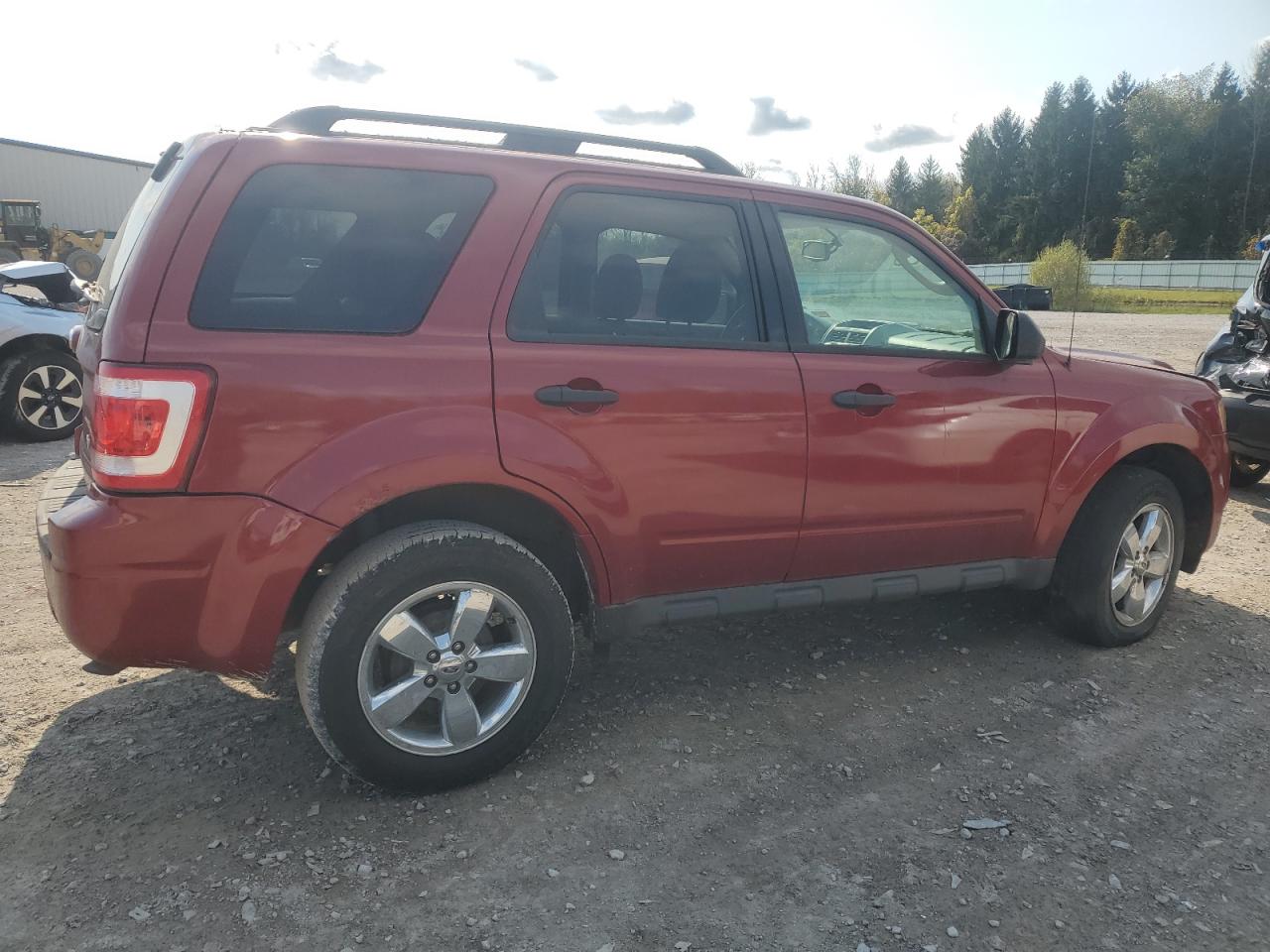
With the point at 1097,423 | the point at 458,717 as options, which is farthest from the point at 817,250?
the point at 458,717

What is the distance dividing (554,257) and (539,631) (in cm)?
115

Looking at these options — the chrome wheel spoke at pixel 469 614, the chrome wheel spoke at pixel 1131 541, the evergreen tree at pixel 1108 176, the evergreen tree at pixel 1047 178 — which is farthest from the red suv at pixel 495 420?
the evergreen tree at pixel 1047 178

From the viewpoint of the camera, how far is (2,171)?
34562 millimetres

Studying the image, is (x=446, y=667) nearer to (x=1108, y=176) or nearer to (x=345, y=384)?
(x=345, y=384)

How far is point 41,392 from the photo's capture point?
8047 millimetres

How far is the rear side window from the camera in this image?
8.54 feet

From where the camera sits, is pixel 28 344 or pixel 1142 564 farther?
pixel 28 344

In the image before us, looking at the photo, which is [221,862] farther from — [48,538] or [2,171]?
[2,171]

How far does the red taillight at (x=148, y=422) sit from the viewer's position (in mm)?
2463

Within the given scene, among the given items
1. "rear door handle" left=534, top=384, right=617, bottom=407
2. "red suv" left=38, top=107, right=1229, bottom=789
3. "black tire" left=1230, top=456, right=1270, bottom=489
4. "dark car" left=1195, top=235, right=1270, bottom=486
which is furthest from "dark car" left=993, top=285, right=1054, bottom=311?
"black tire" left=1230, top=456, right=1270, bottom=489

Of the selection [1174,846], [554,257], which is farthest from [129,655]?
[1174,846]

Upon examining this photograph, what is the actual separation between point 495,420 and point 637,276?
0.78 meters

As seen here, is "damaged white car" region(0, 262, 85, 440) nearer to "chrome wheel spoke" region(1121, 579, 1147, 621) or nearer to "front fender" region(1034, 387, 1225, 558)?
"front fender" region(1034, 387, 1225, 558)

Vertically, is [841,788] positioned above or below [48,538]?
below
